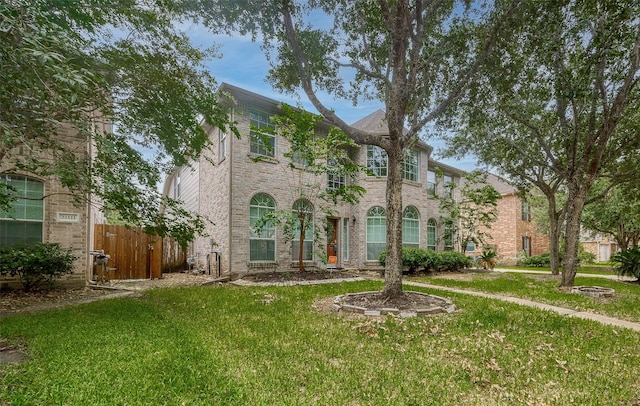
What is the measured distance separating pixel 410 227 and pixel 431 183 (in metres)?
3.91

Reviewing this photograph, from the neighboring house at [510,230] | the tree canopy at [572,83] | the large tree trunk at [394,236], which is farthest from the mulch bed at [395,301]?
the neighboring house at [510,230]

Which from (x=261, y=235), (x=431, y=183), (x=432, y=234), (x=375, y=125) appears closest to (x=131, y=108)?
(x=261, y=235)

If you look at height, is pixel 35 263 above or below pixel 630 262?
above

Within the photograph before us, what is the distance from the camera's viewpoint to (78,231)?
9547 mm

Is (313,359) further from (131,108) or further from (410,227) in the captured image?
(410,227)

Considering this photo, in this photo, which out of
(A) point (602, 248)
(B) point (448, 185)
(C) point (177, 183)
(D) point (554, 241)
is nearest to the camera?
(D) point (554, 241)

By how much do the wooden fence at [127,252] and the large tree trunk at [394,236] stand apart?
367 inches

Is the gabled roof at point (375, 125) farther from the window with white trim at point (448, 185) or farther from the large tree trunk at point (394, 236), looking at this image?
the large tree trunk at point (394, 236)

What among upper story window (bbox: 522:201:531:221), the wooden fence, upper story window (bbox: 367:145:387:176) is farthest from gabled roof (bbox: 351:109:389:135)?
upper story window (bbox: 522:201:531:221)

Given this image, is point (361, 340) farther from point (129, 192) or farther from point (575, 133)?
point (575, 133)

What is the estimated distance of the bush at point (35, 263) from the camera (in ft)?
25.7

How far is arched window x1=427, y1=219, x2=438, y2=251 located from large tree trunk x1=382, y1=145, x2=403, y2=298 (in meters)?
11.3

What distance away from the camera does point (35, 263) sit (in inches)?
320

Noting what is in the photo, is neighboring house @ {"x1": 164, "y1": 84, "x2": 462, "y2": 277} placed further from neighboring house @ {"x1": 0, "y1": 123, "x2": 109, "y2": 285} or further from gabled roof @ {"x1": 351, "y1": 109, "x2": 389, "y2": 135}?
neighboring house @ {"x1": 0, "y1": 123, "x2": 109, "y2": 285}
